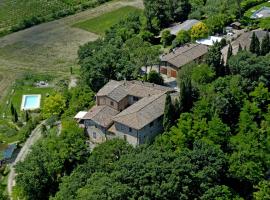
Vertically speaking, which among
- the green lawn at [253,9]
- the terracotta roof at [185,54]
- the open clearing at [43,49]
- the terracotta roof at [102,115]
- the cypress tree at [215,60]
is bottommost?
the open clearing at [43,49]

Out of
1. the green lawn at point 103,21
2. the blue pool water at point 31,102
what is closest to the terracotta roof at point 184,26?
the green lawn at point 103,21

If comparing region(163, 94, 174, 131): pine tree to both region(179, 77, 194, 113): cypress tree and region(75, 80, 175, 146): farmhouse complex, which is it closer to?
region(75, 80, 175, 146): farmhouse complex

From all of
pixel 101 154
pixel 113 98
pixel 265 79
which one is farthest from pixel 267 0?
pixel 101 154

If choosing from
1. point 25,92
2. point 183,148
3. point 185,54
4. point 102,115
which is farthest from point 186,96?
point 25,92

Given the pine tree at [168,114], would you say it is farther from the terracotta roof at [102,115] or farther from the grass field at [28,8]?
the grass field at [28,8]

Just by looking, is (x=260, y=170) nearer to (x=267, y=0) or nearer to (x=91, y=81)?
(x=91, y=81)
